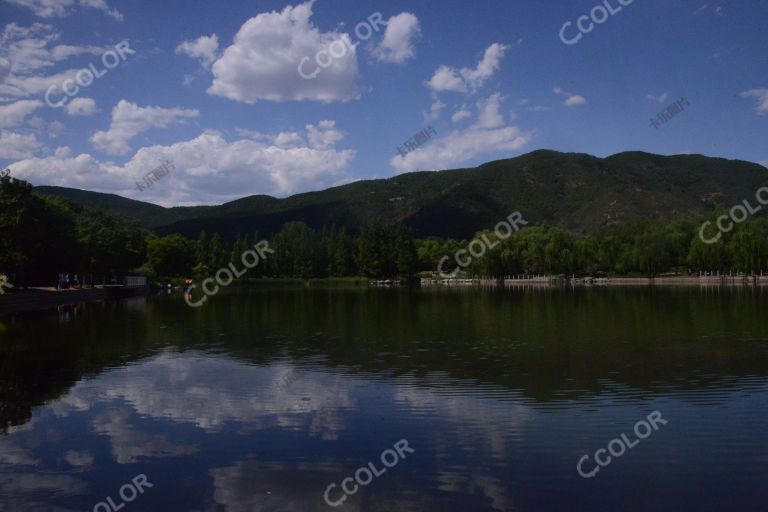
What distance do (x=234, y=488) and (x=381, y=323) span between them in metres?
20.3

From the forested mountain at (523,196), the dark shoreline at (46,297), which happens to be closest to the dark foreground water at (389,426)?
the dark shoreline at (46,297)

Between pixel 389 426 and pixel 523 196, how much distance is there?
153011 millimetres

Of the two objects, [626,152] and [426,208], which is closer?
[626,152]

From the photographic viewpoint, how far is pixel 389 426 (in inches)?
375

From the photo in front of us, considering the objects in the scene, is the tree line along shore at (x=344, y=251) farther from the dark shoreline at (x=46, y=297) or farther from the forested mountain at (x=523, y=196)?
the forested mountain at (x=523, y=196)

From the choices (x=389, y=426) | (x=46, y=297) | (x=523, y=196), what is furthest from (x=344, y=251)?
(x=389, y=426)

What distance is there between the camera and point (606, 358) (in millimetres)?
15719

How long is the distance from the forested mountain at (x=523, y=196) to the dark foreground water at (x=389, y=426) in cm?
10805

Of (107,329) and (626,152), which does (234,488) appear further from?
(626,152)

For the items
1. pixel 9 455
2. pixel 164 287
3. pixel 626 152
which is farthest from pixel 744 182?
pixel 9 455

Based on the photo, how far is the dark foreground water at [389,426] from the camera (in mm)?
6910

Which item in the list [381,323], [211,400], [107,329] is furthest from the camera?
[381,323]

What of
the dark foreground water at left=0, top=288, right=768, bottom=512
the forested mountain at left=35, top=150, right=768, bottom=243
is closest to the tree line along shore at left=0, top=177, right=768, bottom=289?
the forested mountain at left=35, top=150, right=768, bottom=243

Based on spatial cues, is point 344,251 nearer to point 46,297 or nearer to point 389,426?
point 46,297
